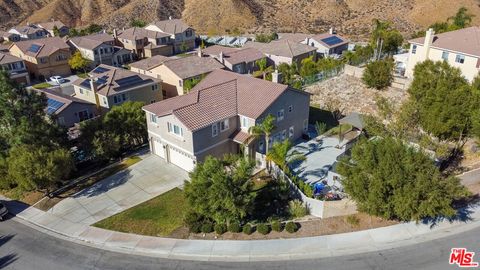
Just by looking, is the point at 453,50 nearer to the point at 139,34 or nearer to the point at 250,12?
the point at 139,34

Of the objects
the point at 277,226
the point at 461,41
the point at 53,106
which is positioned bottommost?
the point at 277,226

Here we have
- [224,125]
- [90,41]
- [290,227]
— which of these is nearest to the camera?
[290,227]

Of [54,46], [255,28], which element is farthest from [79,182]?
[255,28]

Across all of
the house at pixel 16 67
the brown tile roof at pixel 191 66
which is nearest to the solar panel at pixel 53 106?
the brown tile roof at pixel 191 66

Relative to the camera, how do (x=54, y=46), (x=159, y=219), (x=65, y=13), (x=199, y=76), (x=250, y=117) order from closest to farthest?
(x=159, y=219)
(x=250, y=117)
(x=199, y=76)
(x=54, y=46)
(x=65, y=13)

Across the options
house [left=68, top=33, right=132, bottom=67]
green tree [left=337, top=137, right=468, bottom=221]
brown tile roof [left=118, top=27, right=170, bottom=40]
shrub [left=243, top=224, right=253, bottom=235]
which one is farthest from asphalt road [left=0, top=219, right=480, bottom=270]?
brown tile roof [left=118, top=27, right=170, bottom=40]

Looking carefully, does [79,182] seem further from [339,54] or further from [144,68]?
[339,54]

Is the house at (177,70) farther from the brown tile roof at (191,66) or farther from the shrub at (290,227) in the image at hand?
the shrub at (290,227)

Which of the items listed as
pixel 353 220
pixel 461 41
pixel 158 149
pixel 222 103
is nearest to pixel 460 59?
pixel 461 41
